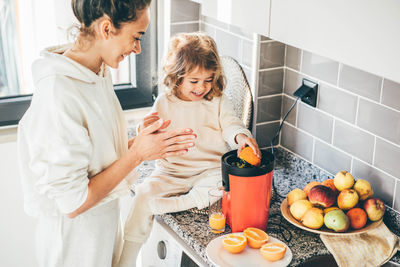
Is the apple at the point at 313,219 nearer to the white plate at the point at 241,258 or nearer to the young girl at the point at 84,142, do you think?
the white plate at the point at 241,258

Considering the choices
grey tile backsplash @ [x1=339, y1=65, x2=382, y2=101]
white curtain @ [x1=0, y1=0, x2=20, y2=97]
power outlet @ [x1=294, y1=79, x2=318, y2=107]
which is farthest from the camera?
white curtain @ [x1=0, y1=0, x2=20, y2=97]

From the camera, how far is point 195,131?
5.95 ft

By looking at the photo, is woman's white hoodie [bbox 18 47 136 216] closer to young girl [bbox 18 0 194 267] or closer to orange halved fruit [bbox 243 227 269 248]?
young girl [bbox 18 0 194 267]

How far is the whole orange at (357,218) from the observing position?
5.07ft

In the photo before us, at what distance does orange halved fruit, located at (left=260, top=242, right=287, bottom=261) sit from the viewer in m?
1.43

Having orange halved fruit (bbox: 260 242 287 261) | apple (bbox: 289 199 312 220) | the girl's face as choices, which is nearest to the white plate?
orange halved fruit (bbox: 260 242 287 261)

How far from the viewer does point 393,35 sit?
1052 millimetres

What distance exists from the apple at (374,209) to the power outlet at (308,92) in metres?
0.45

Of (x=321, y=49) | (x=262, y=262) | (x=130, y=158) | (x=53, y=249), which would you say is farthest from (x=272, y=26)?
(x=53, y=249)

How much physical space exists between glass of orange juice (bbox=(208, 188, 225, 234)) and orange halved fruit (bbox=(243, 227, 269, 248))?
0.09 metres

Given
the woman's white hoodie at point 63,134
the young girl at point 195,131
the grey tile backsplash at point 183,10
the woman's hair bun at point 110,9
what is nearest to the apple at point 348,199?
the young girl at point 195,131

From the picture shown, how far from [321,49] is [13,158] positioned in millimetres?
1491

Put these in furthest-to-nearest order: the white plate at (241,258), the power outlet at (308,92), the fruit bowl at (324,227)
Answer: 1. the power outlet at (308,92)
2. the fruit bowl at (324,227)
3. the white plate at (241,258)

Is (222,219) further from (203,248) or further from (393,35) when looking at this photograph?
(393,35)
